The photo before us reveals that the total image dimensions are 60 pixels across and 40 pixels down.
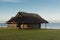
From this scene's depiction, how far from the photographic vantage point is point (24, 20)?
54.8m

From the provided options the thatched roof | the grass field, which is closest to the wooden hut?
the thatched roof

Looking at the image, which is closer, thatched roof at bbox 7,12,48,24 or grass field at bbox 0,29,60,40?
grass field at bbox 0,29,60,40

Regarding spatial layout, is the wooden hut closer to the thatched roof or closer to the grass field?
the thatched roof

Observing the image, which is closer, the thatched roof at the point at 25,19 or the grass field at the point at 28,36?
the grass field at the point at 28,36

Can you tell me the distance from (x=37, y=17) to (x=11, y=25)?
823cm

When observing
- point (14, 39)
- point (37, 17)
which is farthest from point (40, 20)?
point (14, 39)

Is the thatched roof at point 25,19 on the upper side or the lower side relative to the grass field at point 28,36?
upper

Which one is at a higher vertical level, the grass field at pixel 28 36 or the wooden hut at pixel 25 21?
the wooden hut at pixel 25 21

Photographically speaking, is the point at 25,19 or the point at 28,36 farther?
the point at 25,19

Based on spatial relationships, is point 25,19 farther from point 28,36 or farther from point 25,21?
point 28,36

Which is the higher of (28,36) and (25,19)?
(25,19)

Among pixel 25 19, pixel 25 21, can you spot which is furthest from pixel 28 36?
pixel 25 19

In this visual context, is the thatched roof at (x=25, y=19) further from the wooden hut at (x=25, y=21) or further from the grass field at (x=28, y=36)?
the grass field at (x=28, y=36)

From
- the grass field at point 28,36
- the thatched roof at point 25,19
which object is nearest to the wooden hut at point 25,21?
the thatched roof at point 25,19
